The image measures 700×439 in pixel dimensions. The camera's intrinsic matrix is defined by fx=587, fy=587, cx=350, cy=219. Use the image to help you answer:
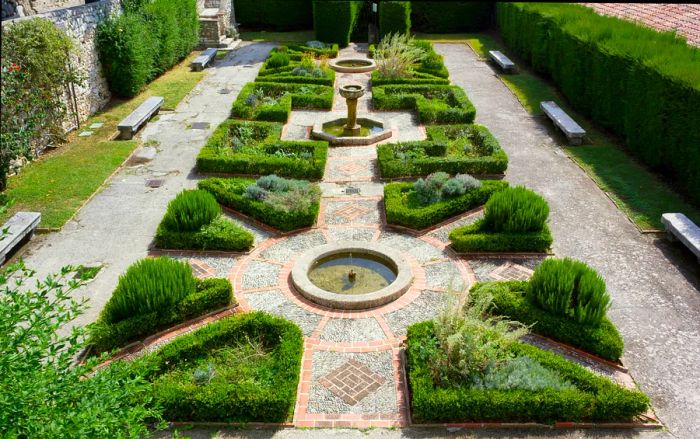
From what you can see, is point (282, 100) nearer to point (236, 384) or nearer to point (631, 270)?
point (631, 270)

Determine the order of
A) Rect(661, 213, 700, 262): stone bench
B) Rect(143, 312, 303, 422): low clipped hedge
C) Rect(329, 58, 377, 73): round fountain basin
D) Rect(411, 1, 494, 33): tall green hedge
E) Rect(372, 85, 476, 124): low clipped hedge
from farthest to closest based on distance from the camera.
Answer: Rect(411, 1, 494, 33): tall green hedge → Rect(329, 58, 377, 73): round fountain basin → Rect(372, 85, 476, 124): low clipped hedge → Rect(661, 213, 700, 262): stone bench → Rect(143, 312, 303, 422): low clipped hedge

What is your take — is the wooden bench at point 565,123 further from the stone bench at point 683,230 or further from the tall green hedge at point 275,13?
the tall green hedge at point 275,13

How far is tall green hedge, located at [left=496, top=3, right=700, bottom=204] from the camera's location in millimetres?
Result: 12219

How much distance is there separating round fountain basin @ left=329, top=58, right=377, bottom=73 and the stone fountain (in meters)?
5.88

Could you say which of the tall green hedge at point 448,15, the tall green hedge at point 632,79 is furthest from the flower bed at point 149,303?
the tall green hedge at point 448,15

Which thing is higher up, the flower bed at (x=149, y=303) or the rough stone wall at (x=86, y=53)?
the rough stone wall at (x=86, y=53)

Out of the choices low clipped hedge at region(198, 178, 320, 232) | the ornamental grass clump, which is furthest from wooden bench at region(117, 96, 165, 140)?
the ornamental grass clump

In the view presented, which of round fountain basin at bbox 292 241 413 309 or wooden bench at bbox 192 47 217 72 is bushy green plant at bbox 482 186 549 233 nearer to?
round fountain basin at bbox 292 241 413 309

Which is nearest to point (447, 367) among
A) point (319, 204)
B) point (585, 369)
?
point (585, 369)

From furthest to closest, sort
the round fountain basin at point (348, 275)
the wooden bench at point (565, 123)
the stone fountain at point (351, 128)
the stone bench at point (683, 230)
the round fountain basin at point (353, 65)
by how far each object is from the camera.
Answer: the round fountain basin at point (353, 65) < the stone fountain at point (351, 128) < the wooden bench at point (565, 123) < the stone bench at point (683, 230) < the round fountain basin at point (348, 275)

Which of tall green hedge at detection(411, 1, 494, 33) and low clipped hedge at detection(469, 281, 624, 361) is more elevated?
tall green hedge at detection(411, 1, 494, 33)

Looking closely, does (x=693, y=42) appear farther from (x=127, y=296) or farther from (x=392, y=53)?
(x=127, y=296)

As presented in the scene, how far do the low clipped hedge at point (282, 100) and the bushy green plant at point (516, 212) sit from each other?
25.7 ft

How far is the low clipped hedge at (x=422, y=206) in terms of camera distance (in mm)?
11008
